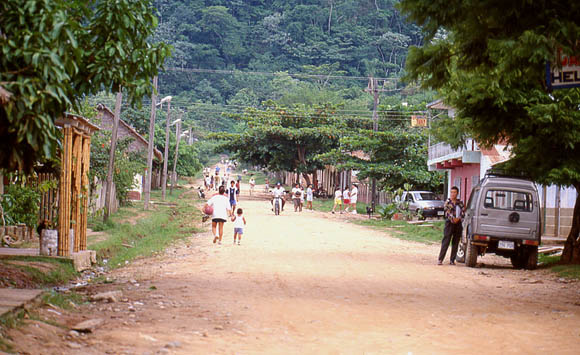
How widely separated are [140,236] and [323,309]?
1552 centimetres

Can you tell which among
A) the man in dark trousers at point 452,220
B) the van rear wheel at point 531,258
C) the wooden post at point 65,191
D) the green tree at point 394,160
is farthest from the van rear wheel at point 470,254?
the green tree at point 394,160

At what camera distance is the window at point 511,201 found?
17250mm

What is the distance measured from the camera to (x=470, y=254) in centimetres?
1758

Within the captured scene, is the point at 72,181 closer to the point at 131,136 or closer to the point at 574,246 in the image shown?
the point at 574,246

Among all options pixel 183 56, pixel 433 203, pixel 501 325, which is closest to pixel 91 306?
pixel 501 325

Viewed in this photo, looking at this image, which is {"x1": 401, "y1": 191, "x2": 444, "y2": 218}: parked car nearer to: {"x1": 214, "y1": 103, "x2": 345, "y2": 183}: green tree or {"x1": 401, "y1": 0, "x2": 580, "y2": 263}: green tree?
{"x1": 214, "y1": 103, "x2": 345, "y2": 183}: green tree

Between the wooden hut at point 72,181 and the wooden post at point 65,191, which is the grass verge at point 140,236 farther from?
the wooden post at point 65,191

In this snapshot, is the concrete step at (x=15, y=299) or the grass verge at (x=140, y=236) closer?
the concrete step at (x=15, y=299)

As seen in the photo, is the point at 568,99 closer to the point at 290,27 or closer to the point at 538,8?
the point at 538,8

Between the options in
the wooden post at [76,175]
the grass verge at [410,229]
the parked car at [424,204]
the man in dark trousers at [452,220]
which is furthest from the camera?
the parked car at [424,204]

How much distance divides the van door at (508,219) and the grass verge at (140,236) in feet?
27.4

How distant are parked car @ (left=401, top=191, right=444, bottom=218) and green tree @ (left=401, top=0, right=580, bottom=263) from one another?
78.1 feet

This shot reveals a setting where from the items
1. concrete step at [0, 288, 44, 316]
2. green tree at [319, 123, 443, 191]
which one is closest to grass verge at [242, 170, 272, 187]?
green tree at [319, 123, 443, 191]

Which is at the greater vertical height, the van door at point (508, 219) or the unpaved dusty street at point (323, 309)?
the van door at point (508, 219)
